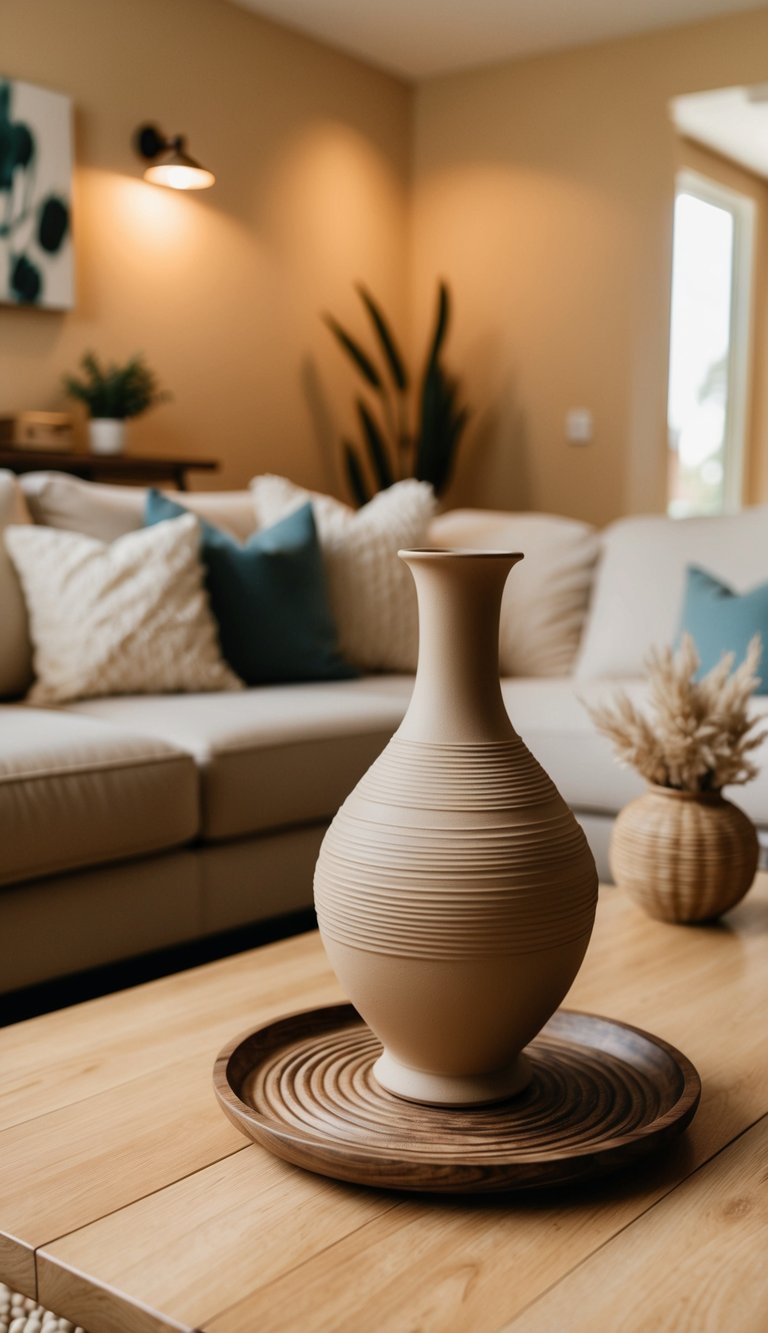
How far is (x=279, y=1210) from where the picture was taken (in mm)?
801

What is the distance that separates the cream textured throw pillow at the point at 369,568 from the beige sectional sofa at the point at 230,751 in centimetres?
8

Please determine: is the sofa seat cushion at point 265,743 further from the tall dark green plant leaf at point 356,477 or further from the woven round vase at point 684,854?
the tall dark green plant leaf at point 356,477

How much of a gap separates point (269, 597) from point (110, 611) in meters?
0.40

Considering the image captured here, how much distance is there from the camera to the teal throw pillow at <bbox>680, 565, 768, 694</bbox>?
2.63m

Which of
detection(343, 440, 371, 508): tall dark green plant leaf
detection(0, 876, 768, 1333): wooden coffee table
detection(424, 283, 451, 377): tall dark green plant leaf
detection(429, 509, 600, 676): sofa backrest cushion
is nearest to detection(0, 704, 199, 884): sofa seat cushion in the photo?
detection(0, 876, 768, 1333): wooden coffee table

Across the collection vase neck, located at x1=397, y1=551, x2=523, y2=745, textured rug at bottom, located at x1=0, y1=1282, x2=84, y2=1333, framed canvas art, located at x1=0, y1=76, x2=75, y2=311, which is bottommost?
textured rug at bottom, located at x1=0, y1=1282, x2=84, y2=1333

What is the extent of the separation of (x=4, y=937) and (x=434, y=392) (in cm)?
326

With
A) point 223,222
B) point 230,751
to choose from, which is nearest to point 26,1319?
point 230,751

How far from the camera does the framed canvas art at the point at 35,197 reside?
3.56 meters

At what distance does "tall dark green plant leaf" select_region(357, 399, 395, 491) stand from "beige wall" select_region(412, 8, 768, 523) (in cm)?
47

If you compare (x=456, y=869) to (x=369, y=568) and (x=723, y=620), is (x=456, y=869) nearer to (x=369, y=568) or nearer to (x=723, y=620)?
(x=723, y=620)

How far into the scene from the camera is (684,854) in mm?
1493

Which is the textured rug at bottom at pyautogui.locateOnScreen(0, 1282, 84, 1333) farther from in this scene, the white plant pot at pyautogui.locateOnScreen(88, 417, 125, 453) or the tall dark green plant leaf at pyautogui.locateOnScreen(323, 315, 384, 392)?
the tall dark green plant leaf at pyautogui.locateOnScreen(323, 315, 384, 392)

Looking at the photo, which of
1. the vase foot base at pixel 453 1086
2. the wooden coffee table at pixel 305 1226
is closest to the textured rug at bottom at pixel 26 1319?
the wooden coffee table at pixel 305 1226
